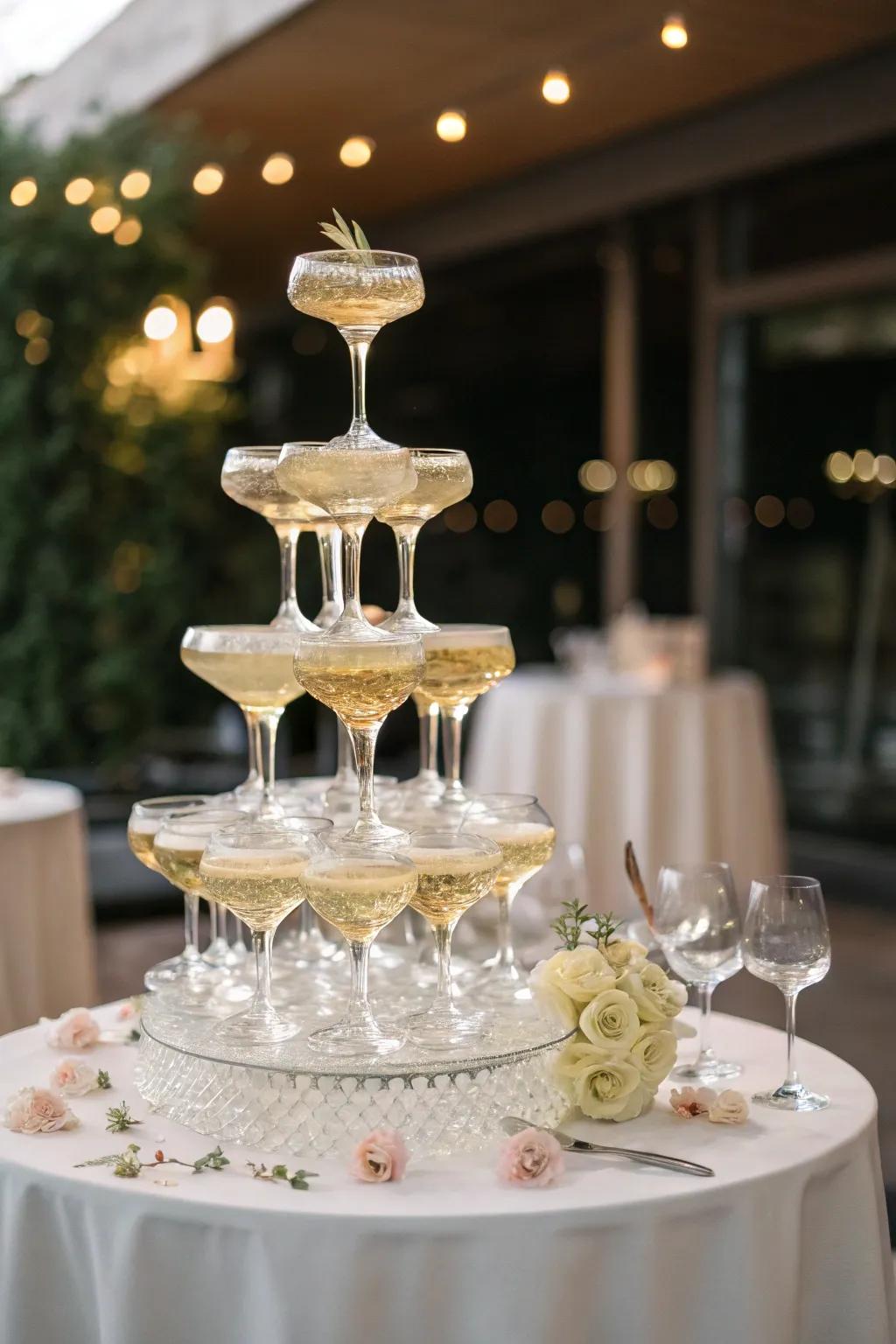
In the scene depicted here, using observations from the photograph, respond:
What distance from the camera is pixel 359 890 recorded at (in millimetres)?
1477

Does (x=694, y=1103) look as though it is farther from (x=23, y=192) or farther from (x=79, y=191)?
(x=79, y=191)

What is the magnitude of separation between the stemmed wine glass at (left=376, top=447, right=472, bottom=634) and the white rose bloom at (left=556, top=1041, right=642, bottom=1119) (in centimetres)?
53

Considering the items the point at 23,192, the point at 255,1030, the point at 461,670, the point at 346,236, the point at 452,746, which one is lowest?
the point at 255,1030

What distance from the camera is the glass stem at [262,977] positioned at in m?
1.64

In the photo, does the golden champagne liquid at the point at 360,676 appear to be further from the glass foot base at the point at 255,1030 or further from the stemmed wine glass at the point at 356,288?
the glass foot base at the point at 255,1030

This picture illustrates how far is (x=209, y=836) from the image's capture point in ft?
5.65

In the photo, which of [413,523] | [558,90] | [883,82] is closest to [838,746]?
[883,82]

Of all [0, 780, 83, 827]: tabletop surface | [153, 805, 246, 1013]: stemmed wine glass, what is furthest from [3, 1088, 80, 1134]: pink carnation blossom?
[0, 780, 83, 827]: tabletop surface

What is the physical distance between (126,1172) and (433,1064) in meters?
0.32

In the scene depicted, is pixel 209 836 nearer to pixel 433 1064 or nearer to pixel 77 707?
pixel 433 1064

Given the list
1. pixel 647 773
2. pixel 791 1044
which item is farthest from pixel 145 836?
pixel 647 773

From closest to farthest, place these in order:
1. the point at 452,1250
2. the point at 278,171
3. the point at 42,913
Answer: the point at 452,1250, the point at 42,913, the point at 278,171

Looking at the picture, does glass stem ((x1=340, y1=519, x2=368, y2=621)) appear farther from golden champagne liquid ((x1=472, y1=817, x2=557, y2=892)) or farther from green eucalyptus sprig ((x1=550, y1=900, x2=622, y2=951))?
green eucalyptus sprig ((x1=550, y1=900, x2=622, y2=951))

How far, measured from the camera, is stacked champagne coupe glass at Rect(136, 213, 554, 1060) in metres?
1.55
